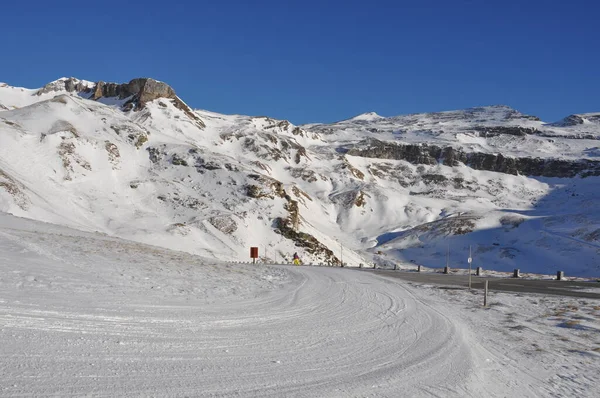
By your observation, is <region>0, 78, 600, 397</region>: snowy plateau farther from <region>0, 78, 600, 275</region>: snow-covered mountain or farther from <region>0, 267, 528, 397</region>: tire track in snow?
<region>0, 78, 600, 275</region>: snow-covered mountain

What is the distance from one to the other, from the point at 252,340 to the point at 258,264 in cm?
3038

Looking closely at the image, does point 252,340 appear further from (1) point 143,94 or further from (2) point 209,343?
(1) point 143,94

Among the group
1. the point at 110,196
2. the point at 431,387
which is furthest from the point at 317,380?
the point at 110,196

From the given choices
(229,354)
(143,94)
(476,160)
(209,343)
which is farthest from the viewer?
(476,160)

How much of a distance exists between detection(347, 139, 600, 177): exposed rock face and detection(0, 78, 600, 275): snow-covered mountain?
868mm

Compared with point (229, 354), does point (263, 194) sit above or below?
above

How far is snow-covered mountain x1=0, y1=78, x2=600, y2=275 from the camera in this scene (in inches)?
2721

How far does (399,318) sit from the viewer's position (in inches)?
555

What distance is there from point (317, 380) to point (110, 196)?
2961 inches

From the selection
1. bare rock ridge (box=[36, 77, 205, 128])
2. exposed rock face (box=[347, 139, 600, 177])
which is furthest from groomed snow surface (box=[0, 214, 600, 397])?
exposed rock face (box=[347, 139, 600, 177])

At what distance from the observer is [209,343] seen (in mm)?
8844

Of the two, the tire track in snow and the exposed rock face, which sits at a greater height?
the exposed rock face

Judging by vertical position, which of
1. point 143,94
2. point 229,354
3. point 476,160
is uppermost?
point 143,94

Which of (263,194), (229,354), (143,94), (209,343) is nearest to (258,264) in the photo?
(209,343)
